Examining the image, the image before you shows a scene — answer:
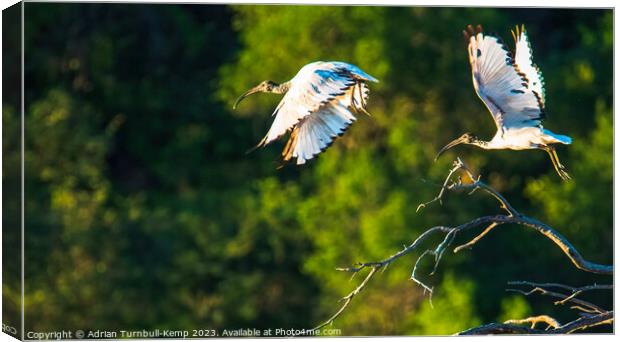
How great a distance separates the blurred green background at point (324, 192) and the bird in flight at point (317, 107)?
4.77 metres

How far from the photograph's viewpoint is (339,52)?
1159cm

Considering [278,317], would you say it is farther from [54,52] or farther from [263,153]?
[54,52]

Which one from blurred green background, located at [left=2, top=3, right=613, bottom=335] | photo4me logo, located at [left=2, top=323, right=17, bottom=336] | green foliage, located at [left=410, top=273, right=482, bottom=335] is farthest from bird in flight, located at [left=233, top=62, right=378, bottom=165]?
green foliage, located at [left=410, top=273, right=482, bottom=335]

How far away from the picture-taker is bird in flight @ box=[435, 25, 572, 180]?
5992 millimetres

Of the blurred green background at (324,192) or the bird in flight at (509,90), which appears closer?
the bird in flight at (509,90)

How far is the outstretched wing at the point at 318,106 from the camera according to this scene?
6.32 m

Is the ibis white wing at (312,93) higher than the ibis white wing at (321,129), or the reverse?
the ibis white wing at (312,93)

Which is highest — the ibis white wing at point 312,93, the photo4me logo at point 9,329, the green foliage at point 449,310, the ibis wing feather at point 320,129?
the ibis white wing at point 312,93

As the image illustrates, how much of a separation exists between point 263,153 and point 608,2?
4.59m

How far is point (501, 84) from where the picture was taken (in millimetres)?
6031

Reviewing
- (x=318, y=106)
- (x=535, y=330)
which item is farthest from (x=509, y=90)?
(x=535, y=330)

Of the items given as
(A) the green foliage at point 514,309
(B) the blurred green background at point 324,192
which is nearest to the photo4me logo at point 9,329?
(B) the blurred green background at point 324,192

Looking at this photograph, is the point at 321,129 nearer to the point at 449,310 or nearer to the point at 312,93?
the point at 312,93

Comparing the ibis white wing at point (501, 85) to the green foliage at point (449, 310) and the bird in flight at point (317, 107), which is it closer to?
the bird in flight at point (317, 107)
